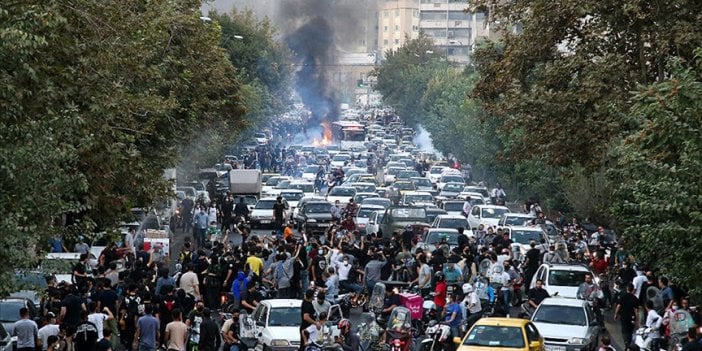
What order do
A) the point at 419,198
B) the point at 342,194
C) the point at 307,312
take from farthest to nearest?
the point at 342,194 → the point at 419,198 → the point at 307,312

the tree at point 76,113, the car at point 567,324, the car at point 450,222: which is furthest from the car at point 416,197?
the car at point 567,324

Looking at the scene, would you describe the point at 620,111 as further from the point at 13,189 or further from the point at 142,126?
the point at 13,189

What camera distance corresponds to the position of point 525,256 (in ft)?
132

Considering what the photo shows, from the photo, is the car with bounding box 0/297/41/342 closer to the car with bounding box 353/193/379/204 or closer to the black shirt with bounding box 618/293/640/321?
the black shirt with bounding box 618/293/640/321

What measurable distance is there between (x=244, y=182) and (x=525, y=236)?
82.2 ft

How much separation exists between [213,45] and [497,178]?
90.5 feet

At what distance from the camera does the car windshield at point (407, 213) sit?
163 ft

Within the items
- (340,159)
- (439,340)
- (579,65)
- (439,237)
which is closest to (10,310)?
(439,340)

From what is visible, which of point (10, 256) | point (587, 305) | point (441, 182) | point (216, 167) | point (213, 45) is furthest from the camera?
point (216, 167)

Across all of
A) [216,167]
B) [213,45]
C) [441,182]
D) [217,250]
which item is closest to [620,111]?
[217,250]

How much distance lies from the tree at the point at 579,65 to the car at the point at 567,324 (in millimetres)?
7345

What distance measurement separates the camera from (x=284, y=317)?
28.2m

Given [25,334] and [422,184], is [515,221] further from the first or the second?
[25,334]

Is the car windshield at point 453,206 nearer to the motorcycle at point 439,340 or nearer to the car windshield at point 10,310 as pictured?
the motorcycle at point 439,340
